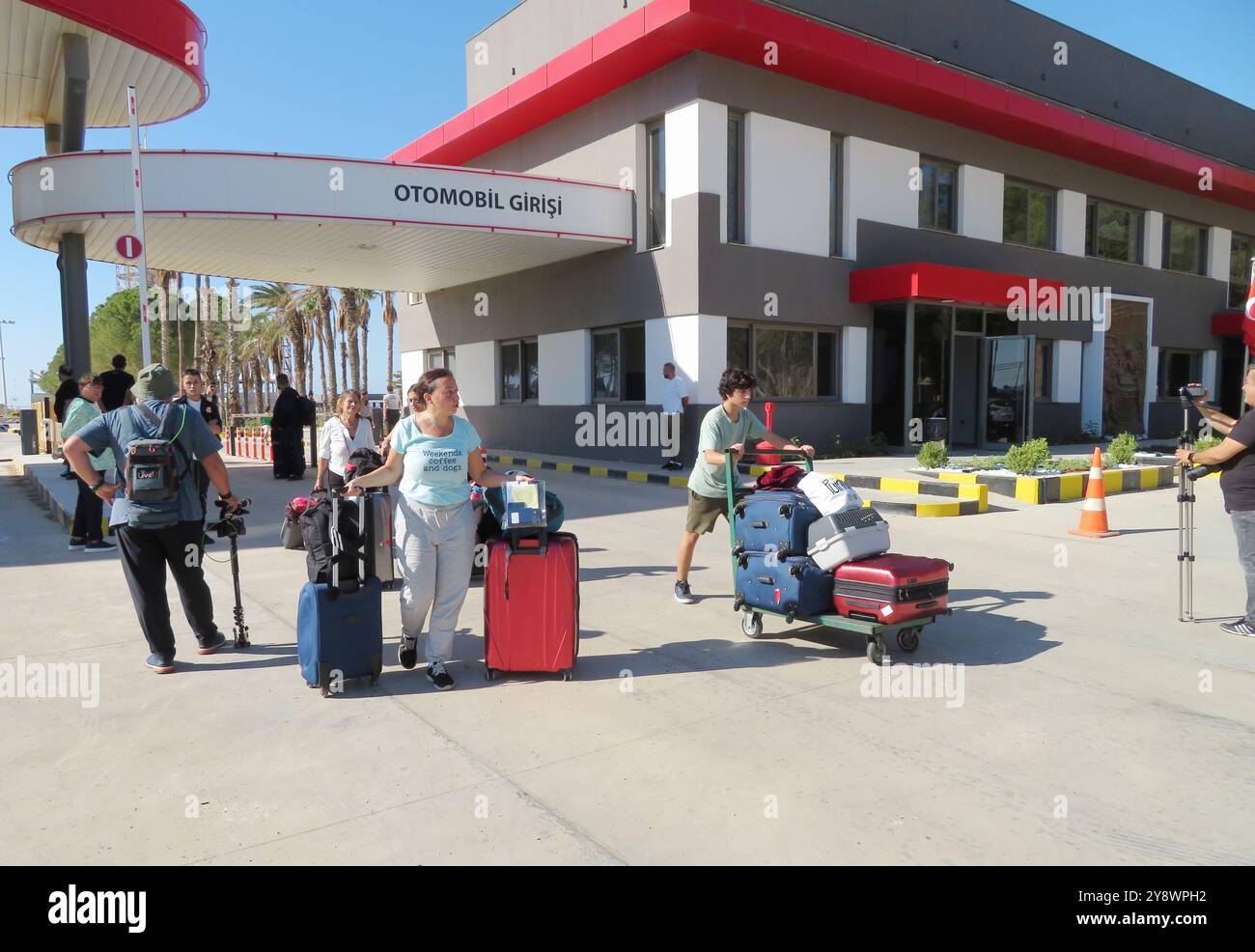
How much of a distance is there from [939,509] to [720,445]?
18.0ft

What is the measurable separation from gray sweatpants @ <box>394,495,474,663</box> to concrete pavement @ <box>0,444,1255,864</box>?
36cm

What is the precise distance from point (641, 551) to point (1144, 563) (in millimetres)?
4646

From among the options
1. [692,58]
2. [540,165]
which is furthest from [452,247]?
[692,58]

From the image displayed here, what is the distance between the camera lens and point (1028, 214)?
69.5 ft

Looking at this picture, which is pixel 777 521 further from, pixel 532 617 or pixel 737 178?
pixel 737 178

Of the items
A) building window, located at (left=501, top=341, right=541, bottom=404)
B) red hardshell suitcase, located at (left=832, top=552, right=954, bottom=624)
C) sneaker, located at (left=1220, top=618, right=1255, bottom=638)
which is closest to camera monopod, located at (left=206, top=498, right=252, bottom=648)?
red hardshell suitcase, located at (left=832, top=552, right=954, bottom=624)

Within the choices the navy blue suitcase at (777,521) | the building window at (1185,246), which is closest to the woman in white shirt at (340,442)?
the navy blue suitcase at (777,521)

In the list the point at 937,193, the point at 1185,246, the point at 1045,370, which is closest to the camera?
the point at 937,193

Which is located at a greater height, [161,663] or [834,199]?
[834,199]

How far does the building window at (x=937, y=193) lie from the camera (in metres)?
18.7

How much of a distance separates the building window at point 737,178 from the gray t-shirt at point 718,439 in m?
10.2

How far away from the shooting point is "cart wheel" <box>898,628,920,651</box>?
5.39 meters

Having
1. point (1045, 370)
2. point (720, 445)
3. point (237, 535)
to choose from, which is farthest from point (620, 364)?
point (237, 535)

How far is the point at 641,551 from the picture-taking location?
8.79 m
